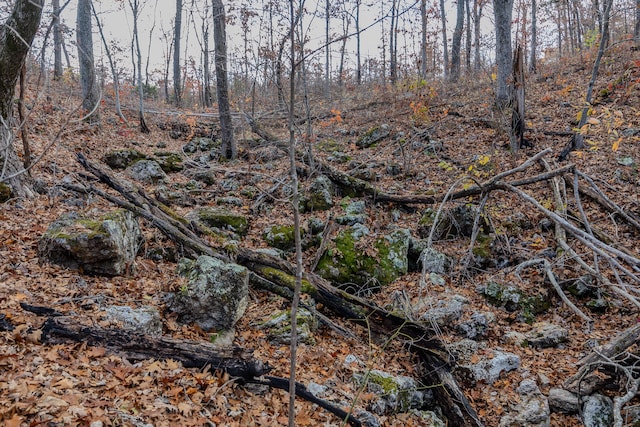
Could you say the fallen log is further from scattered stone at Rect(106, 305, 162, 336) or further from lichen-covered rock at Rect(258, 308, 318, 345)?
scattered stone at Rect(106, 305, 162, 336)

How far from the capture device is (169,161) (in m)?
10.2

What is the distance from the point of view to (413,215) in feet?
25.5

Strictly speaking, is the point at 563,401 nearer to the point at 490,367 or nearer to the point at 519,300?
the point at 490,367

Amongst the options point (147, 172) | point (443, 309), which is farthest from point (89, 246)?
point (443, 309)

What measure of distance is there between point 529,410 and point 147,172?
8619 mm

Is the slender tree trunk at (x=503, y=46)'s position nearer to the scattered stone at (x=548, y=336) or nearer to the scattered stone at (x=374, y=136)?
the scattered stone at (x=374, y=136)

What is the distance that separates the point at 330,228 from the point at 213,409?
4.31 m

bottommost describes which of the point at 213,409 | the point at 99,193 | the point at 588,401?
the point at 588,401

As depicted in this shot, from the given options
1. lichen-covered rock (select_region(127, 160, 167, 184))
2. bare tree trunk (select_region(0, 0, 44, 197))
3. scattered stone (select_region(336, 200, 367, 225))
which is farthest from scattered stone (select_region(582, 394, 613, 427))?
lichen-covered rock (select_region(127, 160, 167, 184))

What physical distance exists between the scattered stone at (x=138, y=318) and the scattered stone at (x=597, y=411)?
4.51 m

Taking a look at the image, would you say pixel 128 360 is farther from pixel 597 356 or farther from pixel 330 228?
pixel 597 356

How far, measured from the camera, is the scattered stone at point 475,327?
507cm

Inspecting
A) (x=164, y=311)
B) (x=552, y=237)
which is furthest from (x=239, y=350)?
(x=552, y=237)

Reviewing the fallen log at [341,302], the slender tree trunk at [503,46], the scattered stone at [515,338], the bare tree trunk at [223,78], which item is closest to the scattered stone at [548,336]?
the scattered stone at [515,338]
